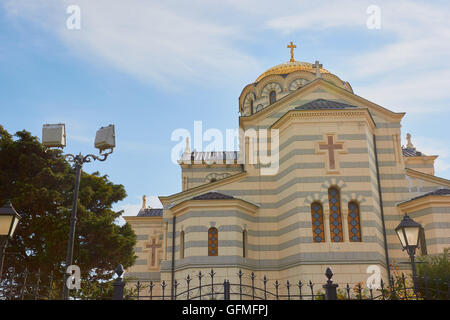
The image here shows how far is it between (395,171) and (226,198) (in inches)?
337

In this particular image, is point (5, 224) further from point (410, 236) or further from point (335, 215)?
point (335, 215)

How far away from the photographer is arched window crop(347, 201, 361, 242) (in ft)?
63.8

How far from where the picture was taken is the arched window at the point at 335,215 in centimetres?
1948

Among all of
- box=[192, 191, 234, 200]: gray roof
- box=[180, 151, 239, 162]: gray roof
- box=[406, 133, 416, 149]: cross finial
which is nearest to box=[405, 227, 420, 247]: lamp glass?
box=[192, 191, 234, 200]: gray roof

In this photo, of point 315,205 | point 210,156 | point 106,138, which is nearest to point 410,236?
point 106,138

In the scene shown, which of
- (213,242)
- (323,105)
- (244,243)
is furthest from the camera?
(323,105)

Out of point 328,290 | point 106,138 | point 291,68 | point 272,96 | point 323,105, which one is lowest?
point 328,290

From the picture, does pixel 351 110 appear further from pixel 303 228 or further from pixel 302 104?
pixel 303 228

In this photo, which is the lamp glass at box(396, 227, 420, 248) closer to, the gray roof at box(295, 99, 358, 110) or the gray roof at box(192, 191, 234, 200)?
the gray roof at box(192, 191, 234, 200)

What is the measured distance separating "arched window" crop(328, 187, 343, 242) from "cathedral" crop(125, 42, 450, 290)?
4 cm

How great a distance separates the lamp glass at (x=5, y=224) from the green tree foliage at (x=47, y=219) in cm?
1066

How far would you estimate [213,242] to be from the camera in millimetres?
20625

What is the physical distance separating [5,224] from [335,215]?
14.6 m

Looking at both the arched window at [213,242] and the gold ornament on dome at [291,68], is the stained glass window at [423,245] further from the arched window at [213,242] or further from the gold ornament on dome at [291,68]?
the gold ornament on dome at [291,68]
